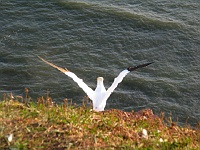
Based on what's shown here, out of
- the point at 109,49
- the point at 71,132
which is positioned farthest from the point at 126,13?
the point at 71,132

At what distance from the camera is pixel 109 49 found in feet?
61.3

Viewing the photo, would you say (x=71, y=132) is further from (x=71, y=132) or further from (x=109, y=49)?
(x=109, y=49)

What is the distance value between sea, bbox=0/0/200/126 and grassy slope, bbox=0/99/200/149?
24.3ft

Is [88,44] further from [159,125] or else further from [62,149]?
[62,149]

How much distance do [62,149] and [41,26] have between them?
44.8 feet

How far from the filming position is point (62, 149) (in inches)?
267

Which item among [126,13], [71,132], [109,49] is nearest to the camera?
[71,132]

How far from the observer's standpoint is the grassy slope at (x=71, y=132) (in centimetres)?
690

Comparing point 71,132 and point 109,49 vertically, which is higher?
point 71,132

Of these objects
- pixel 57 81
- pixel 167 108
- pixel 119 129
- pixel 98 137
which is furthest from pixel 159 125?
pixel 57 81

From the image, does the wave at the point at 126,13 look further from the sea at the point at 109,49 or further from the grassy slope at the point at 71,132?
the grassy slope at the point at 71,132

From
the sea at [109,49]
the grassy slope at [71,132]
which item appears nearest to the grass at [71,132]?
the grassy slope at [71,132]

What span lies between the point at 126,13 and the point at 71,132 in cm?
1471

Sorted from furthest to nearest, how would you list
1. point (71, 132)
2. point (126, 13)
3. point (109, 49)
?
point (126, 13), point (109, 49), point (71, 132)
